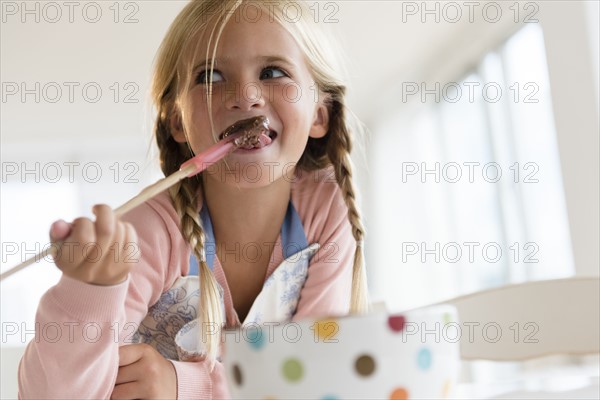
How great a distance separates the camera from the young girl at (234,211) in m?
0.74

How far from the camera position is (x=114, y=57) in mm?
3787

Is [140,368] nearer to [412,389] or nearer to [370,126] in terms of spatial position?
[412,389]

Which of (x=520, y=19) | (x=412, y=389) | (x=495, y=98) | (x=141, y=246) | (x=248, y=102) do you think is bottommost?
(x=412, y=389)

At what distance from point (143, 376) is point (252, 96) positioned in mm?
324

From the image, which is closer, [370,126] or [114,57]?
[114,57]

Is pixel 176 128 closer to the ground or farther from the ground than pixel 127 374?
farther from the ground

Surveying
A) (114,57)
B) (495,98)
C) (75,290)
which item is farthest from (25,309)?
(75,290)

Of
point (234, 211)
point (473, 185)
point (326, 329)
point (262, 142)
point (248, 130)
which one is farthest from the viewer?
point (473, 185)

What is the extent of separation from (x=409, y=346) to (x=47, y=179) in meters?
5.40

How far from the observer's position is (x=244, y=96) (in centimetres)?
75

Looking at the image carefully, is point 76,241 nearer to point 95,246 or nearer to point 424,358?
point 95,246

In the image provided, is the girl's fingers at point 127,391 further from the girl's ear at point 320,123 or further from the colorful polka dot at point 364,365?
the girl's ear at point 320,123

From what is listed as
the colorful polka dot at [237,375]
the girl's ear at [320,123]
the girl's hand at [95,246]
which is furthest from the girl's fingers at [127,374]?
the girl's ear at [320,123]

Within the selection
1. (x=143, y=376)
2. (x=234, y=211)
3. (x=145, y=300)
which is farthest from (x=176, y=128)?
(x=143, y=376)
